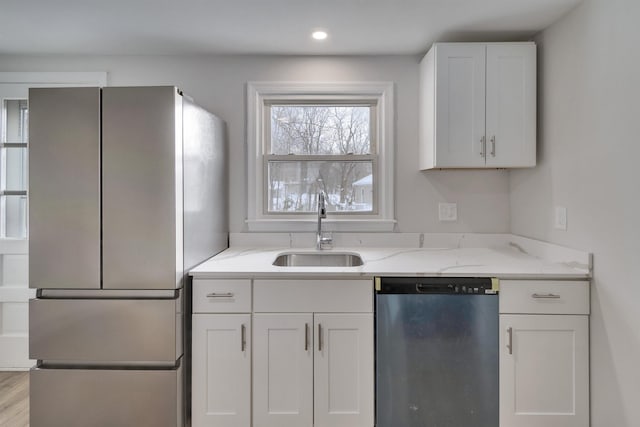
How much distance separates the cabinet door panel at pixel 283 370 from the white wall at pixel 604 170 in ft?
4.59

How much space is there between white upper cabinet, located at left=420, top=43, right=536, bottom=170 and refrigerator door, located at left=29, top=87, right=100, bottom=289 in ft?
6.21

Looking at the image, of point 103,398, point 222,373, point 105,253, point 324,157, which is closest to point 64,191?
point 105,253

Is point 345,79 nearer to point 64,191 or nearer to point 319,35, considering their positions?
point 319,35

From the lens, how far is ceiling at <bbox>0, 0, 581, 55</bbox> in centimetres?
198

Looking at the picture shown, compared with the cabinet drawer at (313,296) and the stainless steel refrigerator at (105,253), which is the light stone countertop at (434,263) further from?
the stainless steel refrigerator at (105,253)

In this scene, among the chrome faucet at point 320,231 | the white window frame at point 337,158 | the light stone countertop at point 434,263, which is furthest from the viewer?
the white window frame at point 337,158

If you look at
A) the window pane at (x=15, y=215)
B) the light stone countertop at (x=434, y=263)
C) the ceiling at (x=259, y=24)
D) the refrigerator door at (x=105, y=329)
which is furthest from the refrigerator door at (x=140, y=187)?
the window pane at (x=15, y=215)

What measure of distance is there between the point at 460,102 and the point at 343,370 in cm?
167

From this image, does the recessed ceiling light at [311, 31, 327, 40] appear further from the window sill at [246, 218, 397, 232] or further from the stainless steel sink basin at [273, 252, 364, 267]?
the stainless steel sink basin at [273, 252, 364, 267]

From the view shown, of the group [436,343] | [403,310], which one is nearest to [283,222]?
[403,310]

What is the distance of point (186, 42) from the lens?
2.46 m

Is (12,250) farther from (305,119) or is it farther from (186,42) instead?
(305,119)

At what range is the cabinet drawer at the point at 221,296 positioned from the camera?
1.96 meters

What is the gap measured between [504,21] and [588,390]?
201 centimetres
